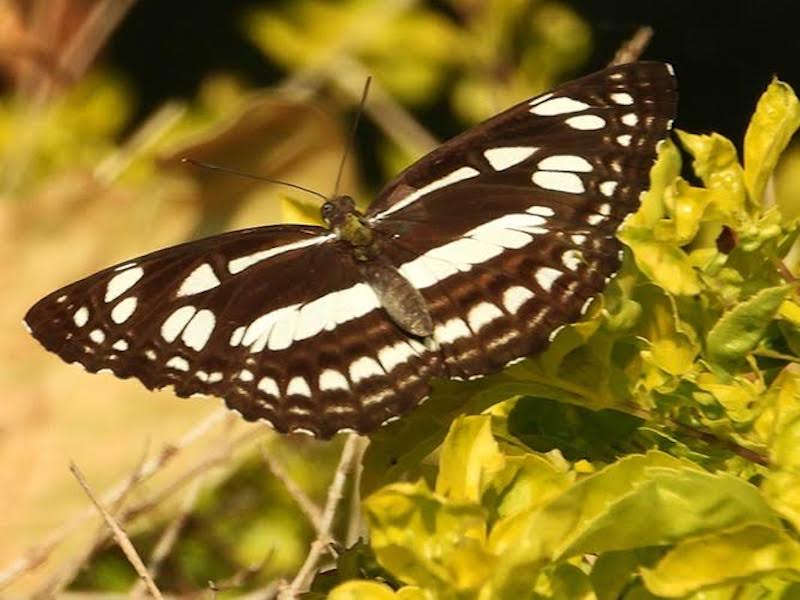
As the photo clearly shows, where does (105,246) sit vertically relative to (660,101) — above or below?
above

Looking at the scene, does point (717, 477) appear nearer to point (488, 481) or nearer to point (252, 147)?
point (488, 481)

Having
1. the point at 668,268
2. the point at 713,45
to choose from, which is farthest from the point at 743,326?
the point at 713,45

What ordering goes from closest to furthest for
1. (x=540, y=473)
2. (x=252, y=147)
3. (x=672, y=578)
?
1. (x=672, y=578)
2. (x=540, y=473)
3. (x=252, y=147)

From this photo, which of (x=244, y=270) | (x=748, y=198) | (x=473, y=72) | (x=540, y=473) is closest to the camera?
(x=540, y=473)

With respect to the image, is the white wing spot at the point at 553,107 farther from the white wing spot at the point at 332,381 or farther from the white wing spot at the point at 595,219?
the white wing spot at the point at 332,381

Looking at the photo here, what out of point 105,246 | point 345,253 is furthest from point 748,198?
point 105,246

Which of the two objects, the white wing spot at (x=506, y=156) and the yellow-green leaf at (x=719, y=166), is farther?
Result: the white wing spot at (x=506, y=156)

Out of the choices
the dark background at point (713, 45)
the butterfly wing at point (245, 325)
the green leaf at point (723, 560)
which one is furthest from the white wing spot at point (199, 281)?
the dark background at point (713, 45)
